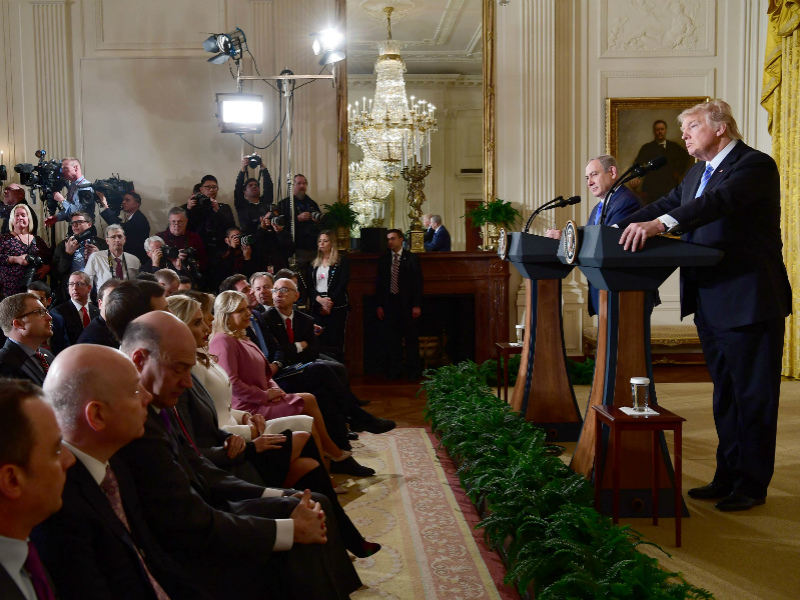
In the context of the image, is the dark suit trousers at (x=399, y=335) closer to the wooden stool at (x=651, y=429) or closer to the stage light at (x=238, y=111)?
the stage light at (x=238, y=111)

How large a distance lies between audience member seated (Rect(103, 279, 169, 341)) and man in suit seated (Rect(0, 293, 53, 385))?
4.21ft

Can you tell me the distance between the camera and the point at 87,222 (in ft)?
22.8

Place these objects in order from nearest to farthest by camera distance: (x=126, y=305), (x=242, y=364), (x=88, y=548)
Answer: (x=88, y=548) → (x=126, y=305) → (x=242, y=364)

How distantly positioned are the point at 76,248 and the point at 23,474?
6191mm

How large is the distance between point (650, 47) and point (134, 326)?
8.03 metres

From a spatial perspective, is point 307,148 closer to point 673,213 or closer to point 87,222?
point 87,222

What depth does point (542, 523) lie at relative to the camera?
2.79 m

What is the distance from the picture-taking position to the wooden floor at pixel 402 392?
624 centimetres

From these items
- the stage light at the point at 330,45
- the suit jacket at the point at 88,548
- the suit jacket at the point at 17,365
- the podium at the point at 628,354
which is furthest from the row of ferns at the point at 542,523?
the stage light at the point at 330,45

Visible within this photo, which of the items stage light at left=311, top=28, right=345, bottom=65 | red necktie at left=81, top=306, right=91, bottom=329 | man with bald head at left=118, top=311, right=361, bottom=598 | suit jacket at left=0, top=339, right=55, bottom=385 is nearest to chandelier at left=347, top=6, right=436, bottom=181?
stage light at left=311, top=28, right=345, bottom=65

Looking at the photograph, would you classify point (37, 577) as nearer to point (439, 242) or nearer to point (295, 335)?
point (295, 335)

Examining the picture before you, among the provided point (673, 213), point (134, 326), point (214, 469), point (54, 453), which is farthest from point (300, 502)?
point (673, 213)

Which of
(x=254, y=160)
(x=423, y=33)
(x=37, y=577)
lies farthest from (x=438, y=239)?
(x=37, y=577)

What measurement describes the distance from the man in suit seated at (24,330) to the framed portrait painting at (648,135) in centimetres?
669
